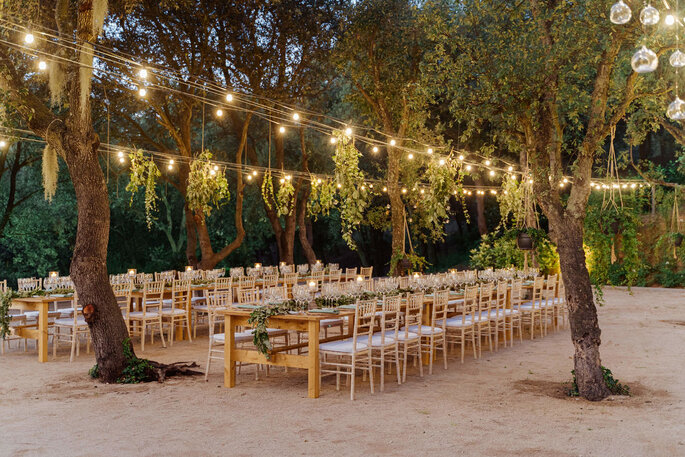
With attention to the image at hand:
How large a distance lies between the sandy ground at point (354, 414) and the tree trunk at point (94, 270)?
0.41 meters

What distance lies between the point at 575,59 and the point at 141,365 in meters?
6.23

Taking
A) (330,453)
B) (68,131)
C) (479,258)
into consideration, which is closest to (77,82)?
(68,131)

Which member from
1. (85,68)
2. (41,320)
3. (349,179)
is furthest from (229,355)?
(85,68)

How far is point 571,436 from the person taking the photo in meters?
5.55

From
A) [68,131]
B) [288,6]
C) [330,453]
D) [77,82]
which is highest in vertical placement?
[288,6]

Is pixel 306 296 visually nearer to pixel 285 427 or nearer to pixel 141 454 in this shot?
pixel 285 427

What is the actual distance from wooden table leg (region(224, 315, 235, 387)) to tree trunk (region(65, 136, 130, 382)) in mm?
1302

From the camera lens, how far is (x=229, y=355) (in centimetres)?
768

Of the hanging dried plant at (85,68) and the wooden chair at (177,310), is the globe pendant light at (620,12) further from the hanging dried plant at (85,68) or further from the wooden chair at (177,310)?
the wooden chair at (177,310)

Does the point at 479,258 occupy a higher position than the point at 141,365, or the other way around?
the point at 479,258

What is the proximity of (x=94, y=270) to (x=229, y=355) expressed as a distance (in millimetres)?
1905

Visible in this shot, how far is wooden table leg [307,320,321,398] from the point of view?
23.4 feet

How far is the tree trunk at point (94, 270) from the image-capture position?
7.88 metres

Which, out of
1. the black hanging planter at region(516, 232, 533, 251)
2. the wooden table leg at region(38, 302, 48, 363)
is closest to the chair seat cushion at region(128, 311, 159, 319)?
the wooden table leg at region(38, 302, 48, 363)
